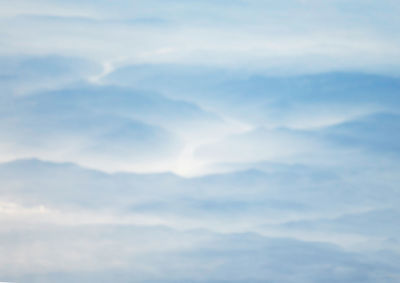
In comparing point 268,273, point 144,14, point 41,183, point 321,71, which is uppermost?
point 144,14

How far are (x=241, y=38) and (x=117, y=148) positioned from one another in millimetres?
710

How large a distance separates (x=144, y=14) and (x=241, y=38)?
43 cm

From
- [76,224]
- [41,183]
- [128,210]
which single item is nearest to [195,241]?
[128,210]

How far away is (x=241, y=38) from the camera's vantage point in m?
2.59

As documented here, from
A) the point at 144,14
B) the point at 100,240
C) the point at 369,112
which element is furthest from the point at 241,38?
the point at 100,240

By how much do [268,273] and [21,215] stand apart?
3.53 feet

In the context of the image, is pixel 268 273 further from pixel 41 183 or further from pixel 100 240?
pixel 41 183

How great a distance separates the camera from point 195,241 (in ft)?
8.34

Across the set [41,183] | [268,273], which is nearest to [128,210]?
[41,183]

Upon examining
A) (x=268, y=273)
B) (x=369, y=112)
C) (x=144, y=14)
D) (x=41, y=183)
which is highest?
(x=144, y=14)

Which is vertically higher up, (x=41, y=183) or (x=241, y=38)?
(x=241, y=38)

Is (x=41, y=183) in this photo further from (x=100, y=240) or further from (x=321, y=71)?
(x=321, y=71)

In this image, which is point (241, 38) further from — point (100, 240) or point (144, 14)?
point (100, 240)

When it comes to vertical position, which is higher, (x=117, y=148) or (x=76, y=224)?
(x=117, y=148)
